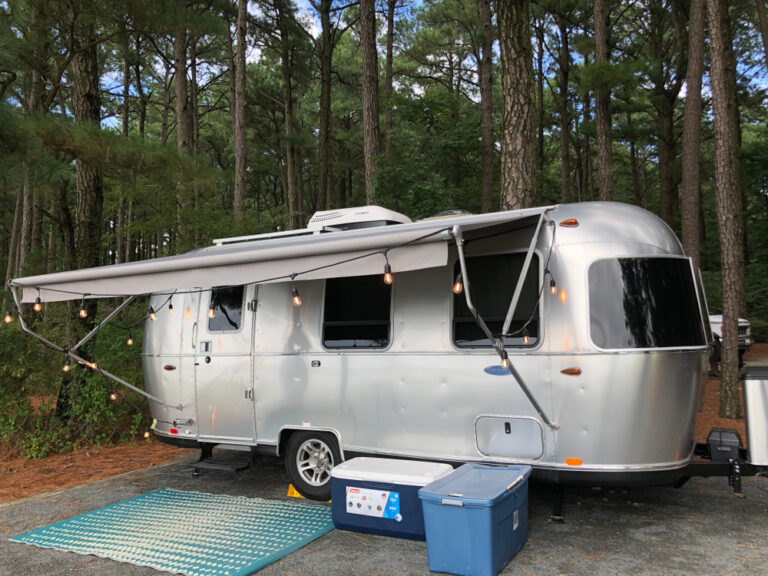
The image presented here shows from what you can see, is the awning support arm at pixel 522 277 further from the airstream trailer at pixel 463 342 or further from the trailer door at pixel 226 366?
the trailer door at pixel 226 366

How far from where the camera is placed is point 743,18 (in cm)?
2052

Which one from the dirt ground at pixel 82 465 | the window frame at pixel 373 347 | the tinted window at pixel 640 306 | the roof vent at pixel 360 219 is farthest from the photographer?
the dirt ground at pixel 82 465

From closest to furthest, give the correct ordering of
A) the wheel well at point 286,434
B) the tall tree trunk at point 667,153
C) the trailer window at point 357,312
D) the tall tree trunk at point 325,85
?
the trailer window at point 357,312
the wheel well at point 286,434
the tall tree trunk at point 325,85
the tall tree trunk at point 667,153

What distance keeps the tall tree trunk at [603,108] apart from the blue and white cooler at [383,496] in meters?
11.8

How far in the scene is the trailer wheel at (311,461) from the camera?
19.0 feet

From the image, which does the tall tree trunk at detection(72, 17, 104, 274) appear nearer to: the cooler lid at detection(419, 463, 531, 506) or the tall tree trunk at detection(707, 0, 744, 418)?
the cooler lid at detection(419, 463, 531, 506)

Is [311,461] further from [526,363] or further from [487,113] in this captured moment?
[487,113]

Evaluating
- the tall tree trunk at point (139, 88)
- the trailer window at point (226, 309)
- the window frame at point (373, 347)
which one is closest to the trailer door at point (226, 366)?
the trailer window at point (226, 309)

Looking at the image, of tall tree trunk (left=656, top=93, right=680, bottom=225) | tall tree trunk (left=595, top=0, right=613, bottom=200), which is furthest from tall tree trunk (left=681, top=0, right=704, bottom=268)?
tall tree trunk (left=656, top=93, right=680, bottom=225)

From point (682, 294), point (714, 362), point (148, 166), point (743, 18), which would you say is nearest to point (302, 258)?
point (682, 294)

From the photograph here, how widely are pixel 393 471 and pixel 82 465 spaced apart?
5072mm

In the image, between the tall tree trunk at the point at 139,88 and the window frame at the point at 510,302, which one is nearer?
the window frame at the point at 510,302

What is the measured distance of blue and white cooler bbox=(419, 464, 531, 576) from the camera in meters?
3.87

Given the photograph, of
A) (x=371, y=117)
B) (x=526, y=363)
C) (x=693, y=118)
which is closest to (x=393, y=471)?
(x=526, y=363)
